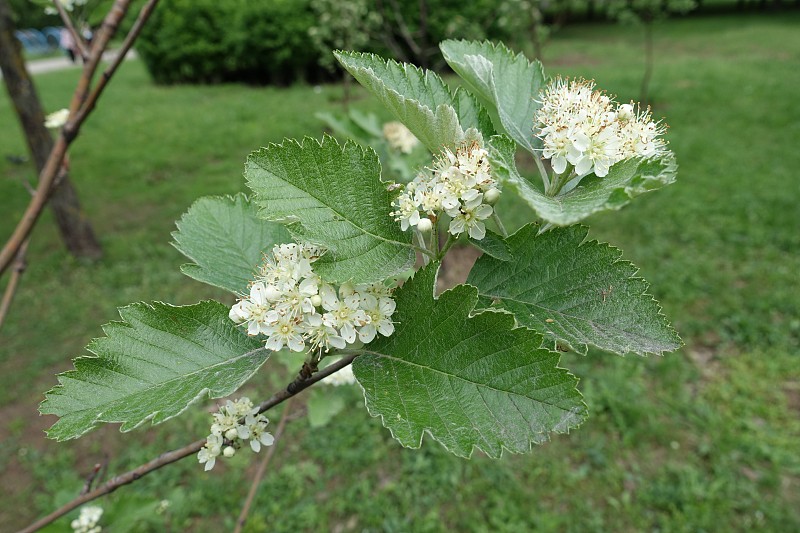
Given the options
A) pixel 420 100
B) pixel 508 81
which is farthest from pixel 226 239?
pixel 508 81

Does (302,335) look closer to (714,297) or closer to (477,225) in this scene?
(477,225)

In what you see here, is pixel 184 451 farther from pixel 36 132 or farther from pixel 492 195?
pixel 36 132

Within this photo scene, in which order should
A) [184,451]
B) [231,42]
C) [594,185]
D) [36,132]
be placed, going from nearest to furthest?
[594,185]
[184,451]
[36,132]
[231,42]

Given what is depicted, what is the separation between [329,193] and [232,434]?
57 centimetres

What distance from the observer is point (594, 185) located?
804 millimetres

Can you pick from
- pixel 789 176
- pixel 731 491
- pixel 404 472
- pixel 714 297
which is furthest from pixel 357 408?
pixel 789 176

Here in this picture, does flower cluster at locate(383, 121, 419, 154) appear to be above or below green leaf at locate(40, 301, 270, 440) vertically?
below

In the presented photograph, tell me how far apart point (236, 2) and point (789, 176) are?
11.5 meters

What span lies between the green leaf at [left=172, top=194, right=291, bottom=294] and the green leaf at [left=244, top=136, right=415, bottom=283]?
8.4 inches

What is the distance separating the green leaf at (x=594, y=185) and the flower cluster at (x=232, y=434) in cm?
68

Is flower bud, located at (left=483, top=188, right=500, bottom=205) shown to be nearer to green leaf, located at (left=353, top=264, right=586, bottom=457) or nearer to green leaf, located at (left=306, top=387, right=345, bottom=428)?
green leaf, located at (left=353, top=264, right=586, bottom=457)

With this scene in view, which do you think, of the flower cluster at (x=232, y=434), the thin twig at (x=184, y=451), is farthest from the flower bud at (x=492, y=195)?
the flower cluster at (x=232, y=434)

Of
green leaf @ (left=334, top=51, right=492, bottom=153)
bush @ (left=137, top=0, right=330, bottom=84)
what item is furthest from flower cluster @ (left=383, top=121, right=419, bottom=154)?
bush @ (left=137, top=0, right=330, bottom=84)

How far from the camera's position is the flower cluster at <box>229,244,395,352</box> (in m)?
0.87
